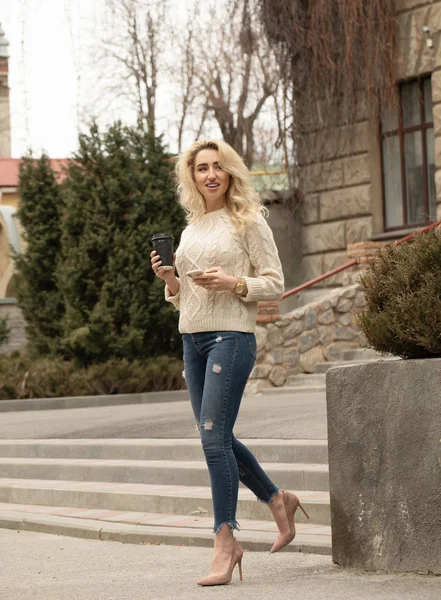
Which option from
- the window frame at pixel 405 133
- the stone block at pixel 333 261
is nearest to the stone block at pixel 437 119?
the window frame at pixel 405 133

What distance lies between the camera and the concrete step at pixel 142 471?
26.1 ft

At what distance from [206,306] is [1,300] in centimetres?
1965

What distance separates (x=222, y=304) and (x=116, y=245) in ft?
39.9

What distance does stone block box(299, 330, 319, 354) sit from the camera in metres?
16.1

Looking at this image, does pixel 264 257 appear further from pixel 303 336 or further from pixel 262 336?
pixel 303 336

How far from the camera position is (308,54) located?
19625 millimetres

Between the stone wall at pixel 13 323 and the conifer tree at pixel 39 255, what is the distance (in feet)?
12.1

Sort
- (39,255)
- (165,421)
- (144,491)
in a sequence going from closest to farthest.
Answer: (144,491)
(165,421)
(39,255)

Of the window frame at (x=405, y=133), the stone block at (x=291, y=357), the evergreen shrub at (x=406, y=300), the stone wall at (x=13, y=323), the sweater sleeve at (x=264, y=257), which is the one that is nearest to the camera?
the evergreen shrub at (x=406, y=300)

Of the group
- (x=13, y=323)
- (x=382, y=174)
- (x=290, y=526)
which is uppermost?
(x=382, y=174)

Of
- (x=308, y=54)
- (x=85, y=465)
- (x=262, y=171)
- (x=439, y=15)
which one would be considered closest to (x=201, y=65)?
(x=262, y=171)

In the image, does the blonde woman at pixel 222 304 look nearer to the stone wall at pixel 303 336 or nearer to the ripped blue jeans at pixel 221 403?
the ripped blue jeans at pixel 221 403

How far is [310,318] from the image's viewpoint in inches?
634

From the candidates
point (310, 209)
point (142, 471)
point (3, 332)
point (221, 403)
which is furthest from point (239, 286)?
point (3, 332)
